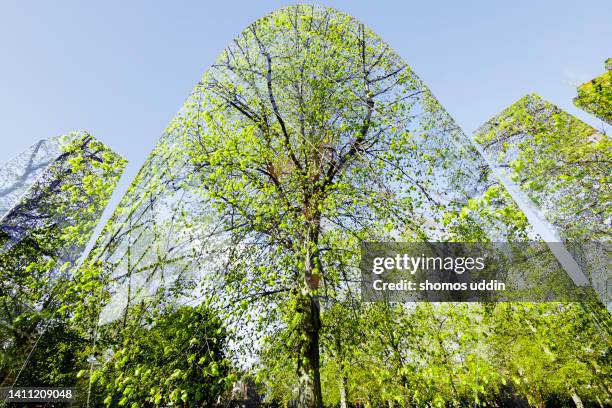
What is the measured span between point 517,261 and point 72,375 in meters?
7.20

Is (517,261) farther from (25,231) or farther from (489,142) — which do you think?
(25,231)

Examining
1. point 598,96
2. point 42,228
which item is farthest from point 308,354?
point 598,96

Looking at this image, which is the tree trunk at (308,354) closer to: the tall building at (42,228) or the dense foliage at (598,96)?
the tall building at (42,228)

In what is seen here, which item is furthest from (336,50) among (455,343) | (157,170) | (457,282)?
(455,343)

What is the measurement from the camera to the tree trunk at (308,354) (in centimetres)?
466

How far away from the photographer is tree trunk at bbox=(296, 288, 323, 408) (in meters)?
4.66
